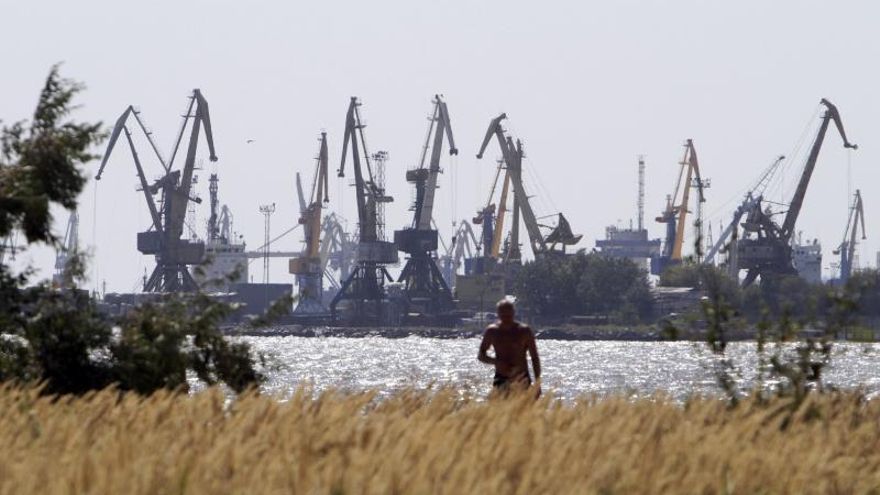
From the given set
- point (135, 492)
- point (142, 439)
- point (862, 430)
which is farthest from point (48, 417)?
point (862, 430)

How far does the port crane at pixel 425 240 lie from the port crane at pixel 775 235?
29.3 m

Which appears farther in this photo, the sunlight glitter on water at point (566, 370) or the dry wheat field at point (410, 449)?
the sunlight glitter on water at point (566, 370)

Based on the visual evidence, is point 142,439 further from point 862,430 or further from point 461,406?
point 862,430

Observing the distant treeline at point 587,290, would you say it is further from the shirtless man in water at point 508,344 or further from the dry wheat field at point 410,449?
the dry wheat field at point 410,449

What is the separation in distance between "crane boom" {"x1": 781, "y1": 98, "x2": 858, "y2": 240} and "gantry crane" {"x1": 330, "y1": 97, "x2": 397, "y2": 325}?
35.9 metres

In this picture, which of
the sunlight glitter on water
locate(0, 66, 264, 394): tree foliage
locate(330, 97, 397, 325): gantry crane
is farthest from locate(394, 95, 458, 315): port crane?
locate(0, 66, 264, 394): tree foliage

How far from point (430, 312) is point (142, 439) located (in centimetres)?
17726

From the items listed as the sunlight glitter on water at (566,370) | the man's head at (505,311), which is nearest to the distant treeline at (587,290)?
the sunlight glitter on water at (566,370)

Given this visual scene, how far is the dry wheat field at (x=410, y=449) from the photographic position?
9508mm

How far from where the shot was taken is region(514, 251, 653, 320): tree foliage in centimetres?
18988

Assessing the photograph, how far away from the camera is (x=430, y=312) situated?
188 m

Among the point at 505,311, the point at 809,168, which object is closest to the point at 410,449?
the point at 505,311

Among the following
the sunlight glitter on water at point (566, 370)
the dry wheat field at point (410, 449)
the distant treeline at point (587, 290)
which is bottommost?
the dry wheat field at point (410, 449)

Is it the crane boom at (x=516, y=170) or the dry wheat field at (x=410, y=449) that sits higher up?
the crane boom at (x=516, y=170)
